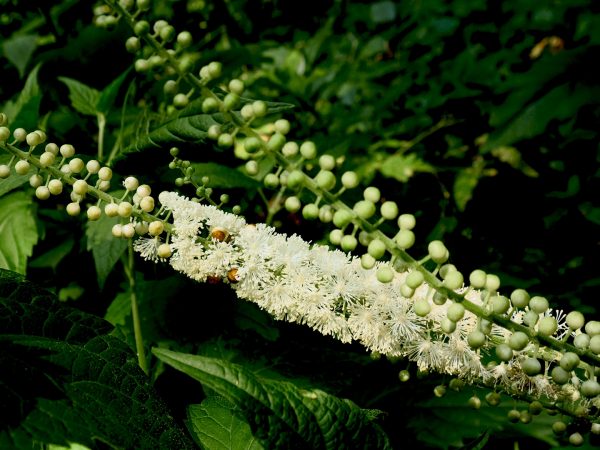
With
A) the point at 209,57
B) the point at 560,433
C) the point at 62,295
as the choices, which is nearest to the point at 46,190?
the point at 62,295

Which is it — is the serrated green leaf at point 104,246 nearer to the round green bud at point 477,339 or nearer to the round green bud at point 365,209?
the round green bud at point 365,209

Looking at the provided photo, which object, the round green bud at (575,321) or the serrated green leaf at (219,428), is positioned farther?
the serrated green leaf at (219,428)

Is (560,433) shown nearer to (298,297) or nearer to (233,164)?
(298,297)

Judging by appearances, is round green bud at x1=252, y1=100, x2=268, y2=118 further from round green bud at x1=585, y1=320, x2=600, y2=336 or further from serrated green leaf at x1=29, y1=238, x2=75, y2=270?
serrated green leaf at x1=29, y1=238, x2=75, y2=270

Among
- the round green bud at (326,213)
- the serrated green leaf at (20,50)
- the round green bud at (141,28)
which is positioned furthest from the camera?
the serrated green leaf at (20,50)

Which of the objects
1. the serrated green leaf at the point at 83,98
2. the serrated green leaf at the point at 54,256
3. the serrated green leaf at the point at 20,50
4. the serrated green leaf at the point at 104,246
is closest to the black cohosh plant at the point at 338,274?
the serrated green leaf at the point at 104,246

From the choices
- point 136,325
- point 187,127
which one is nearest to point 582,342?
point 187,127
